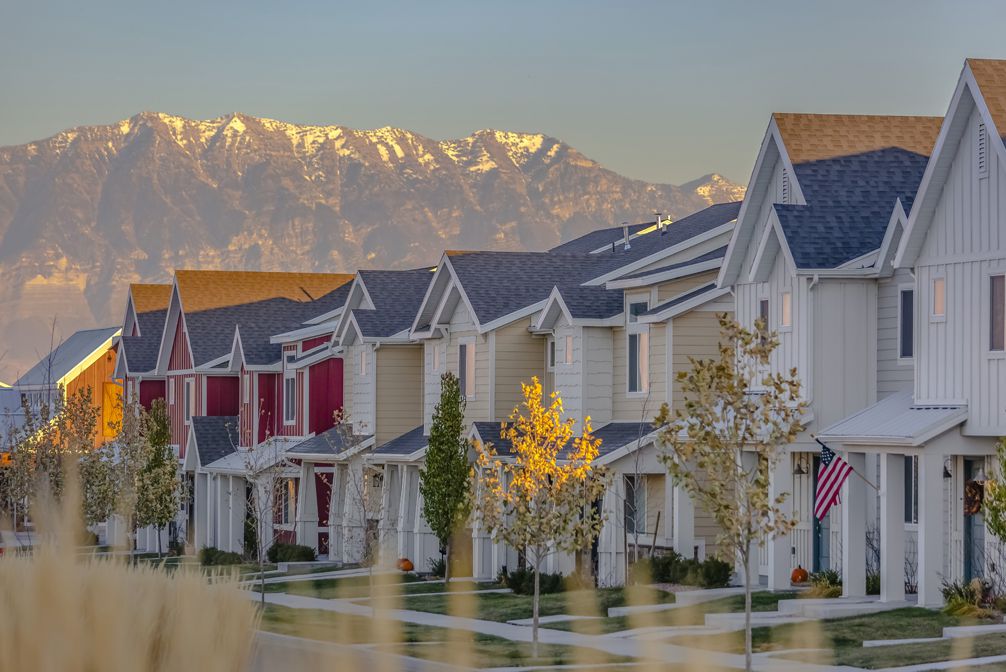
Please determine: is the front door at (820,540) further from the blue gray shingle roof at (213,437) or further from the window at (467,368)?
the blue gray shingle roof at (213,437)

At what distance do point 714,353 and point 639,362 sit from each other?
237 cm

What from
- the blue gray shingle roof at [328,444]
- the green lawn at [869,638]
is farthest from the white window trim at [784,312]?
the blue gray shingle roof at [328,444]

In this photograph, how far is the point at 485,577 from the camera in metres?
45.4

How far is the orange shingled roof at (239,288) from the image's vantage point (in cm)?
7269

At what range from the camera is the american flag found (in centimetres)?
3312

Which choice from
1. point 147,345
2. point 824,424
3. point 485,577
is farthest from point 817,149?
point 147,345

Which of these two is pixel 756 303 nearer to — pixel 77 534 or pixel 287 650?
pixel 287 650

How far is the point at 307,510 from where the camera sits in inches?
2258

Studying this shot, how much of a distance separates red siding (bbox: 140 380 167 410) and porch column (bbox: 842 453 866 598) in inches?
1866

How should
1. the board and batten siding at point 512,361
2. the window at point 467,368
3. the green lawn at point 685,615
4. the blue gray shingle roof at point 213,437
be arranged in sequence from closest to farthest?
1. the green lawn at point 685,615
2. the board and batten siding at point 512,361
3. the window at point 467,368
4. the blue gray shingle roof at point 213,437

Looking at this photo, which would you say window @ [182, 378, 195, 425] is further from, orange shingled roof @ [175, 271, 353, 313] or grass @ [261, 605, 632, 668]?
grass @ [261, 605, 632, 668]

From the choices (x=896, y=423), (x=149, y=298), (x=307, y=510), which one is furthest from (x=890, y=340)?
(x=149, y=298)

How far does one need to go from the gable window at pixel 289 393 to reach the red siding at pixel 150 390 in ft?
51.3

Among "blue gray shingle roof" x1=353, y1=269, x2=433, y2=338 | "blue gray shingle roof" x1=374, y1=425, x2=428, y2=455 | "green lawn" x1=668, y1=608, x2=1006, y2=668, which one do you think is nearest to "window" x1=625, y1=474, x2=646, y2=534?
"blue gray shingle roof" x1=374, y1=425, x2=428, y2=455
